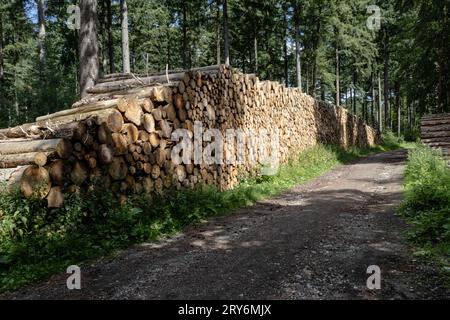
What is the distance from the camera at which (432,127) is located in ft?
42.7

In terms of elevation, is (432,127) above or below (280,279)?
above

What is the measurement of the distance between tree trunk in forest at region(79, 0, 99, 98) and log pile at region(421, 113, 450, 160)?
10719 mm

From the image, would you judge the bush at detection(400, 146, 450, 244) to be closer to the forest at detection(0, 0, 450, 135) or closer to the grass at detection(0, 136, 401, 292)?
the grass at detection(0, 136, 401, 292)

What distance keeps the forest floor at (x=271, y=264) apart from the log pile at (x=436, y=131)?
20.8ft

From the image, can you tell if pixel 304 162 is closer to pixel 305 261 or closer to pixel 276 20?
pixel 305 261

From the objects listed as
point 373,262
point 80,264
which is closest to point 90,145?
point 80,264

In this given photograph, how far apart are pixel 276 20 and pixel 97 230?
28.2 metres

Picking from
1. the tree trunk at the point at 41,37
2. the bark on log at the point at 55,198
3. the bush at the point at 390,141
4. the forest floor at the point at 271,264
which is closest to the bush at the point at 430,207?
the forest floor at the point at 271,264

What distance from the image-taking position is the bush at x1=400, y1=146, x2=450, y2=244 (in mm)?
5574

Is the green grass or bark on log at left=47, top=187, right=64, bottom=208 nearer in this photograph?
the green grass

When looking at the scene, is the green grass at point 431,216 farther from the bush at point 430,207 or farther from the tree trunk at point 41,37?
the tree trunk at point 41,37

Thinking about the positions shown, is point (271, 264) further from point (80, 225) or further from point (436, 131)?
point (436, 131)

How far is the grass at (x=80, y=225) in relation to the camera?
A: 195 inches

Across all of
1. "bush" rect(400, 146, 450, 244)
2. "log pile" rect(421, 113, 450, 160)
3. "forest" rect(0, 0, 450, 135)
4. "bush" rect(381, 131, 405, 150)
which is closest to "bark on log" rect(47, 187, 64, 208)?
"bush" rect(400, 146, 450, 244)
